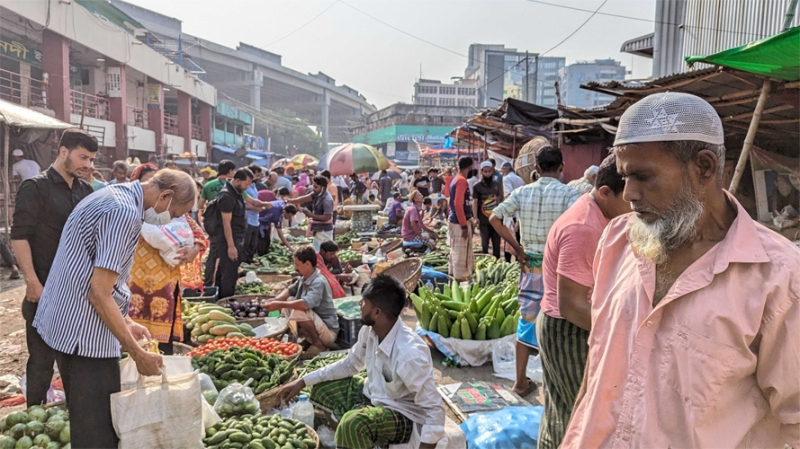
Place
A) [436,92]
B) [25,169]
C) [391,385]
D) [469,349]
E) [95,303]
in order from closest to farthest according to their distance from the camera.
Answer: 1. [95,303]
2. [391,385]
3. [469,349]
4. [25,169]
5. [436,92]

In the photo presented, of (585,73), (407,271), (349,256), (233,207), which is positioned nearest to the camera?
(233,207)

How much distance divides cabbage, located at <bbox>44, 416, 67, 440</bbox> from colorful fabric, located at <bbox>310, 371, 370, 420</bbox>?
1.57 meters

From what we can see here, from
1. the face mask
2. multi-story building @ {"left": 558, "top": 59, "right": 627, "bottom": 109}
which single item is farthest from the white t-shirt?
multi-story building @ {"left": 558, "top": 59, "right": 627, "bottom": 109}

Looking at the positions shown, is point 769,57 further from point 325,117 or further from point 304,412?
point 325,117

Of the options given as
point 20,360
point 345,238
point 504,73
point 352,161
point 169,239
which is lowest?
point 20,360

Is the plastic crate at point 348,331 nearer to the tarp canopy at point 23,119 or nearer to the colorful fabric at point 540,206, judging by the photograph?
the colorful fabric at point 540,206

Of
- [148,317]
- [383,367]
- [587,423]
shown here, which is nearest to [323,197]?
[148,317]

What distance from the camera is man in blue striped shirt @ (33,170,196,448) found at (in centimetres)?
231

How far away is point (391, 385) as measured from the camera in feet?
9.83

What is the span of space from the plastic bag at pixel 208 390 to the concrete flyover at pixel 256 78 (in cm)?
3259

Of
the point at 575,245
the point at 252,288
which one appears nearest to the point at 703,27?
the point at 575,245

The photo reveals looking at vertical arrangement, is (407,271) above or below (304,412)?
above

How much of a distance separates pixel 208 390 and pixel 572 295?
106 inches

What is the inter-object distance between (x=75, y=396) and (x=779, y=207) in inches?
278
